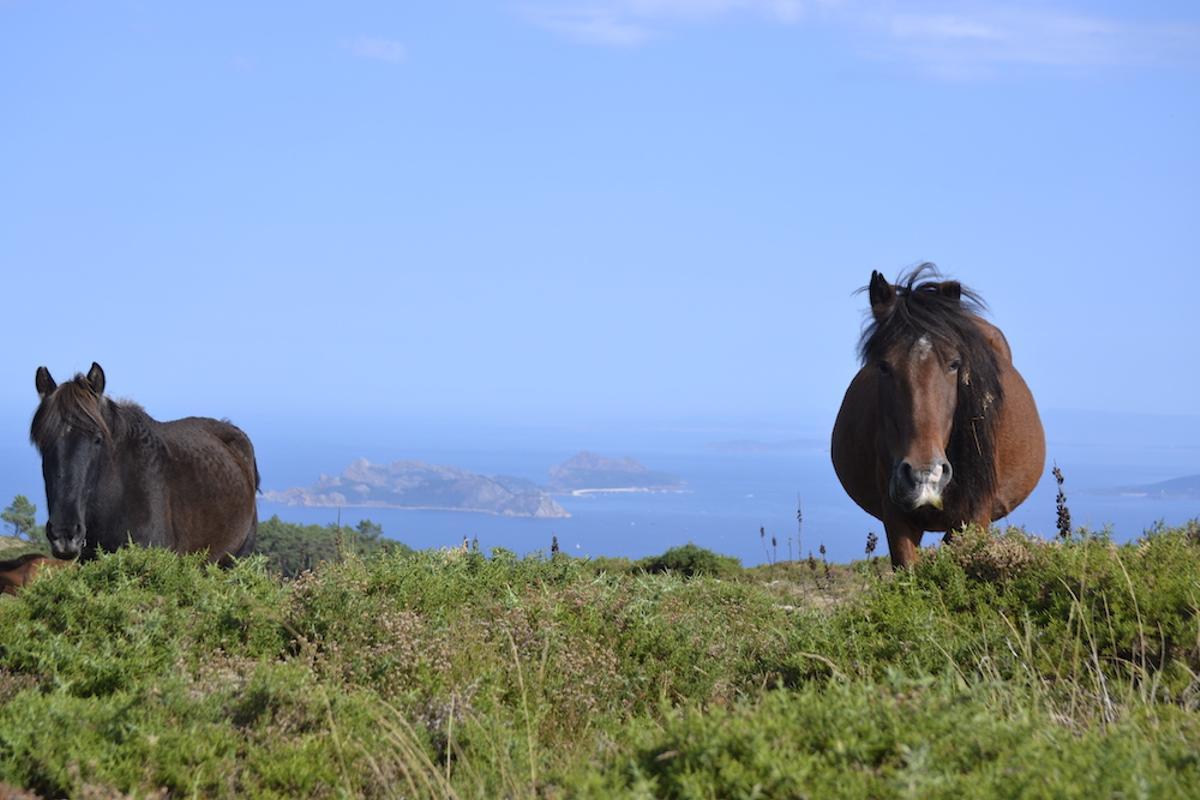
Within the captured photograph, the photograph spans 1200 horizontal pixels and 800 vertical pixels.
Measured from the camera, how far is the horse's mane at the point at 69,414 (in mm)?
10453

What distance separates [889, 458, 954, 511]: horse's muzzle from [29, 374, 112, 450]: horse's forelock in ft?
22.0

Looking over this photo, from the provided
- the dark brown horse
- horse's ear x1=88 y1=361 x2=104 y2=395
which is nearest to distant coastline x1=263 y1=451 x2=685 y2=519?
the dark brown horse

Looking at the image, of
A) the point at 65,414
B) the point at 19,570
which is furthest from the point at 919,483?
the point at 19,570

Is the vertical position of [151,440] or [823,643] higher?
[151,440]

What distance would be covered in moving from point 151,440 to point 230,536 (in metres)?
1.64

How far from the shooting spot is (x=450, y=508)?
13738 centimetres

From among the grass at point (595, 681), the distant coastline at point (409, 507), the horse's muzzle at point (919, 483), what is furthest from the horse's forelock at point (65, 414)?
the distant coastline at point (409, 507)

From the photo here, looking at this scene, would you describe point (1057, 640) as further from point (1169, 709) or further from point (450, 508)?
point (450, 508)

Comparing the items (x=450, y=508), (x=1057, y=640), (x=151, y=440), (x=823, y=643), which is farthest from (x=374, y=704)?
(x=450, y=508)

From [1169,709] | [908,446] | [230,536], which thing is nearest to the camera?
[1169,709]

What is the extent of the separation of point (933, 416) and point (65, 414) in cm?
696

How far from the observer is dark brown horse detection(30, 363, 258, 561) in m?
10.4

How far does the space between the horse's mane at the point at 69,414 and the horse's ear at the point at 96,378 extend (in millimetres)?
31

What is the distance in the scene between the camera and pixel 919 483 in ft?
25.8
